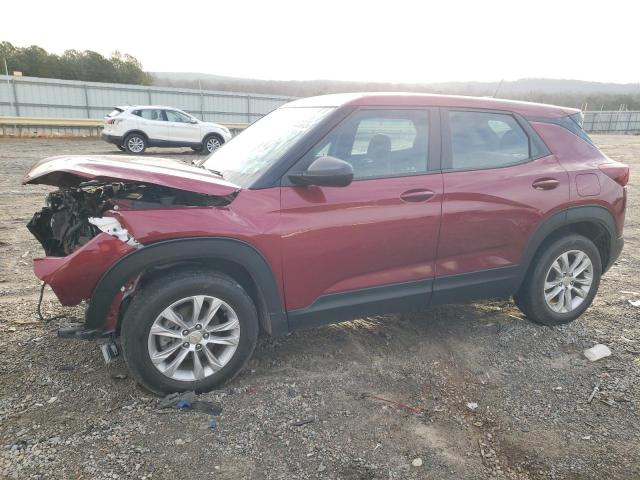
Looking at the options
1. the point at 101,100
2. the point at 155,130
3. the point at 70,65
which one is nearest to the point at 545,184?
the point at 155,130

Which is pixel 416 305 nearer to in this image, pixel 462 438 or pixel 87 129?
pixel 462 438

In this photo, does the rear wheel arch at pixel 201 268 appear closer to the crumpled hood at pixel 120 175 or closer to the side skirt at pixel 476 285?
the crumpled hood at pixel 120 175

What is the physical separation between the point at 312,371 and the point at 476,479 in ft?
4.15

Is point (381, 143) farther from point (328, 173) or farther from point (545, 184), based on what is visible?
point (545, 184)

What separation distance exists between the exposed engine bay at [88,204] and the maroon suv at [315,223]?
0.01m

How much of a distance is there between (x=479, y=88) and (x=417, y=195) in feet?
213

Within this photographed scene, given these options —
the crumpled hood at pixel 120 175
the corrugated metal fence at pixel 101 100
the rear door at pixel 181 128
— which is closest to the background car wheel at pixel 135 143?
the rear door at pixel 181 128

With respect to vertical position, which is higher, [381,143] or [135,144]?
[381,143]

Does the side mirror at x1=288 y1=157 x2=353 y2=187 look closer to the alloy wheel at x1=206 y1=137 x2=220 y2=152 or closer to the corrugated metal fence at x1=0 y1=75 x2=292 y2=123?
the alloy wheel at x1=206 y1=137 x2=220 y2=152

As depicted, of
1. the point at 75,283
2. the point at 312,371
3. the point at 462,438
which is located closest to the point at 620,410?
the point at 462,438

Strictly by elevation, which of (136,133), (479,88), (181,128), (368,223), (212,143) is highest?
(479,88)

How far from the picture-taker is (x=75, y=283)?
8.85 feet

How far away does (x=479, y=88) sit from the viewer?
204ft

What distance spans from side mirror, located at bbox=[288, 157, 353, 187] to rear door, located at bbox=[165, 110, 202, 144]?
15370 mm
